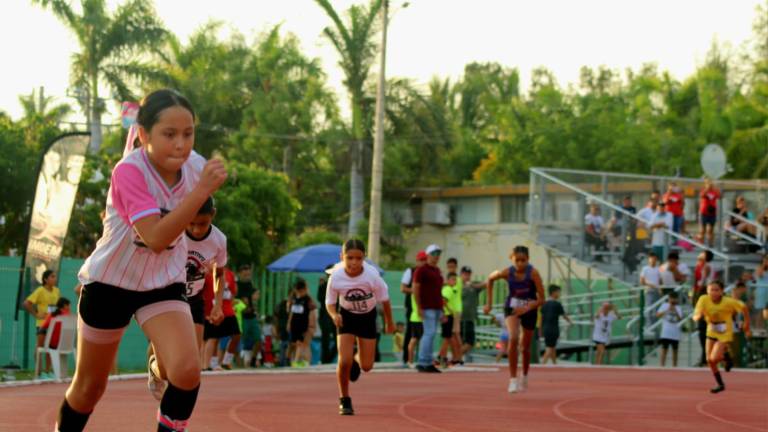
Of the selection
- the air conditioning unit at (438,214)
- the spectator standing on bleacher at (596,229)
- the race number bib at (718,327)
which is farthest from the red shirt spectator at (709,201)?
the air conditioning unit at (438,214)

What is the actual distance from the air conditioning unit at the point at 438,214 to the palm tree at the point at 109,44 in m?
15.0

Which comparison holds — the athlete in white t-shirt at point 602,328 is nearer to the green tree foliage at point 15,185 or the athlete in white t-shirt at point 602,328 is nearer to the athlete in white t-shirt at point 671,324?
the athlete in white t-shirt at point 671,324

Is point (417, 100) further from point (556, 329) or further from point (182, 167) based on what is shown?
point (182, 167)

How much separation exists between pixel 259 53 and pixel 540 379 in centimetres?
4367

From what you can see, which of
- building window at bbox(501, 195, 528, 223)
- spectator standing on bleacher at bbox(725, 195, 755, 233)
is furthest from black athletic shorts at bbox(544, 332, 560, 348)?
building window at bbox(501, 195, 528, 223)

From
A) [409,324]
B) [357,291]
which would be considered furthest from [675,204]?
[357,291]

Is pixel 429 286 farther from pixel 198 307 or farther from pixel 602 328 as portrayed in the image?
pixel 198 307

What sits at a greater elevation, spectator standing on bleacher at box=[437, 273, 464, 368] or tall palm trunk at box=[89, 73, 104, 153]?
tall palm trunk at box=[89, 73, 104, 153]

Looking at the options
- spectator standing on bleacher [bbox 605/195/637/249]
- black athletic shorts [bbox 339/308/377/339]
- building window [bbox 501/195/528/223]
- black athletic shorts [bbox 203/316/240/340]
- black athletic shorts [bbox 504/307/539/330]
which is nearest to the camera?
black athletic shorts [bbox 339/308/377/339]

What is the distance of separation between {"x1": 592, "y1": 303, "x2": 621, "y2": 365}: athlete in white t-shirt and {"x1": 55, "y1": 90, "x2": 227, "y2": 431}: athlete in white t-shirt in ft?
71.7

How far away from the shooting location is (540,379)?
68.9 ft

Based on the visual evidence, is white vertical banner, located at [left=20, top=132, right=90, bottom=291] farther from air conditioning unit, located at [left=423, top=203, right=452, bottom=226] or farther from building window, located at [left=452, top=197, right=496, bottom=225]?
air conditioning unit, located at [left=423, top=203, right=452, bottom=226]

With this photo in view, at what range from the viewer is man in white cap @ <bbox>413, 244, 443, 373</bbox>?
879 inches

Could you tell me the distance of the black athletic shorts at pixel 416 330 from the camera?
2371cm
